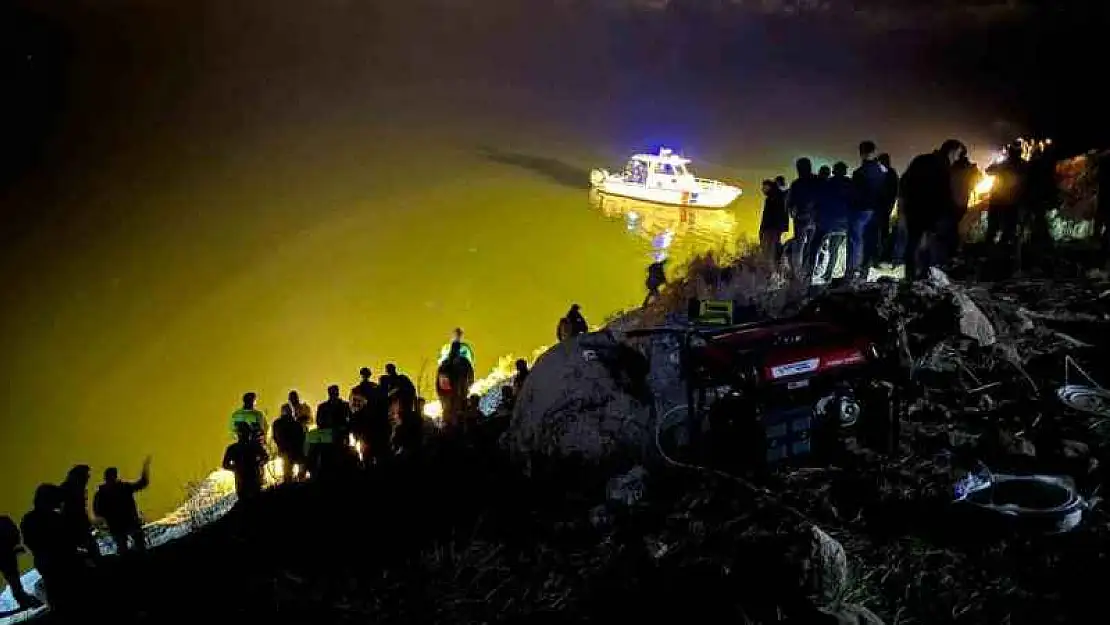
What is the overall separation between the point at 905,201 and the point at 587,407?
5.14m

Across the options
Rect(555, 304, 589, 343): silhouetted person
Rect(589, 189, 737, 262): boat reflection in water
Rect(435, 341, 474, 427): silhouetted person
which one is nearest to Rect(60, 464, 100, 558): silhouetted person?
Rect(435, 341, 474, 427): silhouetted person

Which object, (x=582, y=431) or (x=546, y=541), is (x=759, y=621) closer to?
(x=546, y=541)

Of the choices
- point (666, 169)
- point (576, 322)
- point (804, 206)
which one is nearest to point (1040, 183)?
point (804, 206)

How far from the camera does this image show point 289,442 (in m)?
9.84

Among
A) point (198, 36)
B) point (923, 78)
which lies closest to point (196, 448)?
point (923, 78)

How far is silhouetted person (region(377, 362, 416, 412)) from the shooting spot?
33.0 ft

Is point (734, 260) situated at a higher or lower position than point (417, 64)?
lower

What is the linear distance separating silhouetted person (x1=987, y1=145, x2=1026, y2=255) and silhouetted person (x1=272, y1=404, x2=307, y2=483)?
29.1 ft

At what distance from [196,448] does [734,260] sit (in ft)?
101

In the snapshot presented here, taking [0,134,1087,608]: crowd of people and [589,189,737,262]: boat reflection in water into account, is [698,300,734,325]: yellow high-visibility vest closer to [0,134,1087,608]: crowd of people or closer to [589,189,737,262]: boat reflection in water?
[0,134,1087,608]: crowd of people

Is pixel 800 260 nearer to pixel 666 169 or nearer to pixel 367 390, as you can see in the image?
pixel 367 390

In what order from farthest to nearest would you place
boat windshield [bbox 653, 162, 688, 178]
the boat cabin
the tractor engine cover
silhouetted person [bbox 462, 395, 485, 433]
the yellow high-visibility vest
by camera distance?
boat windshield [bbox 653, 162, 688, 178], the boat cabin, silhouetted person [bbox 462, 395, 485, 433], the yellow high-visibility vest, the tractor engine cover

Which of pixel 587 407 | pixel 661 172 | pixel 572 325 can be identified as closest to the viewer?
pixel 587 407

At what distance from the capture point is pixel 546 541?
5570mm
